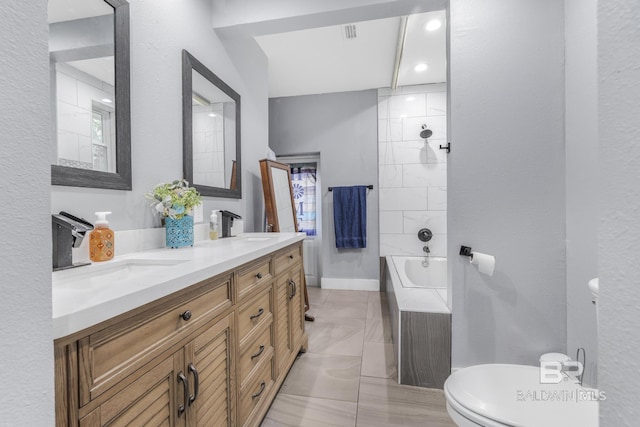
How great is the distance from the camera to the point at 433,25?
2.42 meters

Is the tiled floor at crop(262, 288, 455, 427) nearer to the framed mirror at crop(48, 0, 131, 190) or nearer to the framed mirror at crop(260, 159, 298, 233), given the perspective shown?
the framed mirror at crop(260, 159, 298, 233)

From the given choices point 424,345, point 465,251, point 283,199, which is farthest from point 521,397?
point 283,199

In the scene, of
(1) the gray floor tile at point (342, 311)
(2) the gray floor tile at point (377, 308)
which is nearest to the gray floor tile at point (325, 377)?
(1) the gray floor tile at point (342, 311)

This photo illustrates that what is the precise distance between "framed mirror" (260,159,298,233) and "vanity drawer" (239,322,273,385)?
3.99ft

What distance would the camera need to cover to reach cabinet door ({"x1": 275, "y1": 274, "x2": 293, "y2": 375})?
169cm

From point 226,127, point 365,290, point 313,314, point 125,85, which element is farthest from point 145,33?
point 365,290

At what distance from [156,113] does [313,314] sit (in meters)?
2.35

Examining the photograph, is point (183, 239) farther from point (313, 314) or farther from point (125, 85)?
point (313, 314)

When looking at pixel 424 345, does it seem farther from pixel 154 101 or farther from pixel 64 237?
pixel 154 101

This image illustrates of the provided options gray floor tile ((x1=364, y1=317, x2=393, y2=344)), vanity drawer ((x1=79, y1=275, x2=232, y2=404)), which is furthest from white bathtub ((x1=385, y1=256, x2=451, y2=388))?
vanity drawer ((x1=79, y1=275, x2=232, y2=404))

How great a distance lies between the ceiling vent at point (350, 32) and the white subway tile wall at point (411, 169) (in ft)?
4.08

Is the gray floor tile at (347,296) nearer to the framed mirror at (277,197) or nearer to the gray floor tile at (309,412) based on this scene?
the framed mirror at (277,197)

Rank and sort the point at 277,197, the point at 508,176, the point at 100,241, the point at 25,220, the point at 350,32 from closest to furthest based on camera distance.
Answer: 1. the point at 25,220
2. the point at 100,241
3. the point at 508,176
4. the point at 350,32
5. the point at 277,197

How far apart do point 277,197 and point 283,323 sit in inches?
52.1
